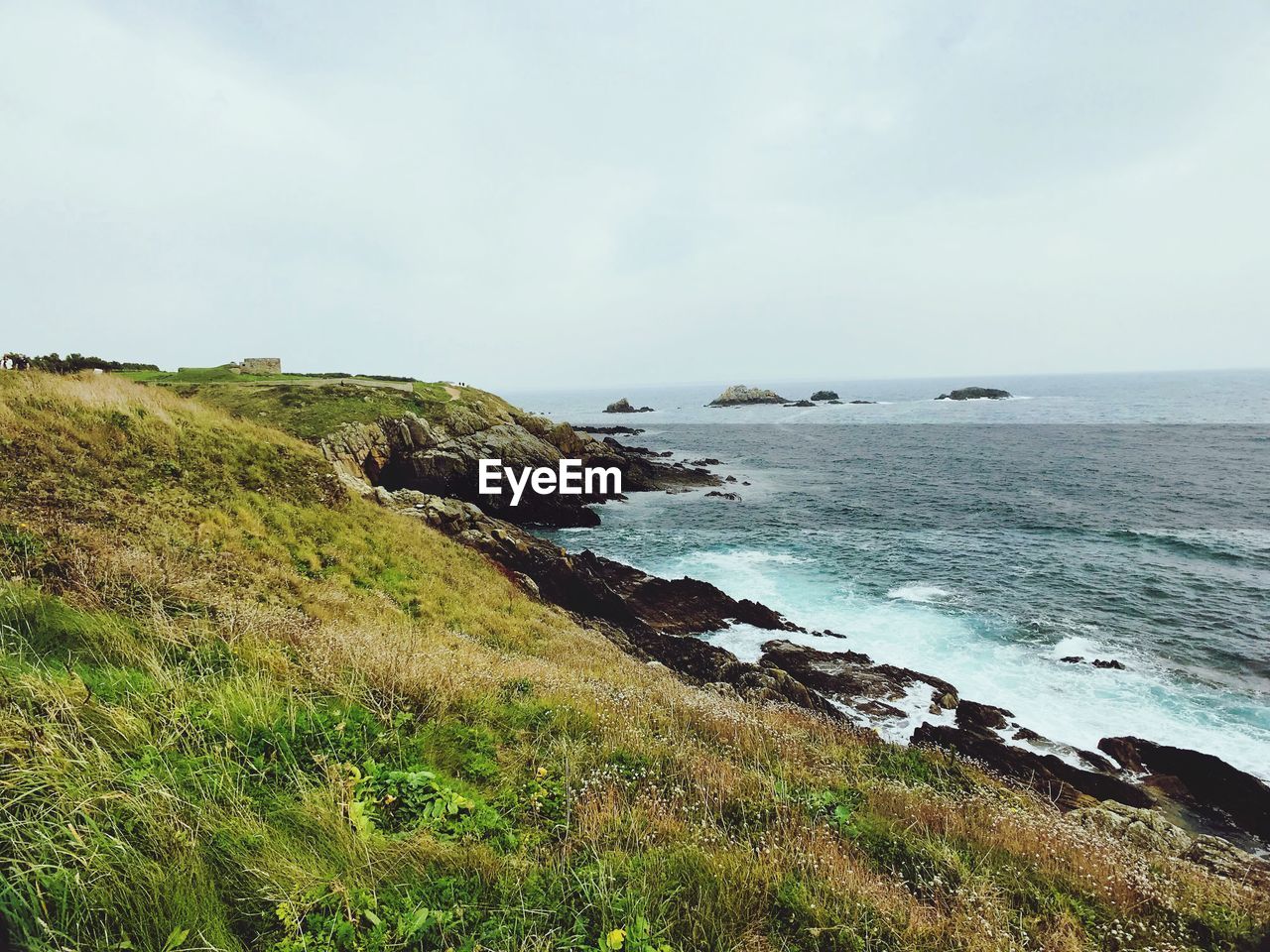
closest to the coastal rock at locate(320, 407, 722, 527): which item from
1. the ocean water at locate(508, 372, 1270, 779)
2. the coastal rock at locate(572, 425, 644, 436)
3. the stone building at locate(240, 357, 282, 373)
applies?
the ocean water at locate(508, 372, 1270, 779)

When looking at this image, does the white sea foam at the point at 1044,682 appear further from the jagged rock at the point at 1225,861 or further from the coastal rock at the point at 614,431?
the coastal rock at the point at 614,431

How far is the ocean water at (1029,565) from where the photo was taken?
1617 centimetres

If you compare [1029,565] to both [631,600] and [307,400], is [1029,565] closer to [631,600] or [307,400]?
[631,600]

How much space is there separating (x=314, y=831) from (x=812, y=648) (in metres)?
18.6

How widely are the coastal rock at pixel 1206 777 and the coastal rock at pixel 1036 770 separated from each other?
1.44 metres

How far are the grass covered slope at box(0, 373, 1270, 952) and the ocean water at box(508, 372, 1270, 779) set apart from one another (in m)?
11.1

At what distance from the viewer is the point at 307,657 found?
5.79 meters

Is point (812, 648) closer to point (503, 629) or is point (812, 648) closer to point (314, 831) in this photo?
point (503, 629)

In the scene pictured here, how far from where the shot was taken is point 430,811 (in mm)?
3887

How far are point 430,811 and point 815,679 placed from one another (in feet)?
52.0

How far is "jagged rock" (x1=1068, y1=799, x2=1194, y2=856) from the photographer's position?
8.07 meters
